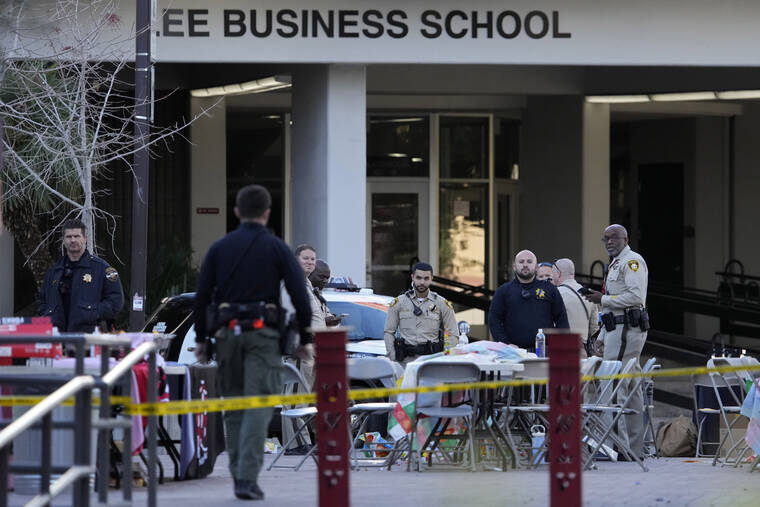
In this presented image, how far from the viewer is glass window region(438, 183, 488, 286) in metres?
23.5

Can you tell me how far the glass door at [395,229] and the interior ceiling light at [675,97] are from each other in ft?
11.1

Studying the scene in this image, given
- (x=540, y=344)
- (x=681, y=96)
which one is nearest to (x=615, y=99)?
(x=681, y=96)

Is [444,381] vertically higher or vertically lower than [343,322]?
lower

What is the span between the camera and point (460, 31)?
16.2m

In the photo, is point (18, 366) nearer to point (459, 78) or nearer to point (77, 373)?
point (77, 373)

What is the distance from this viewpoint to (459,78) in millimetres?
20891

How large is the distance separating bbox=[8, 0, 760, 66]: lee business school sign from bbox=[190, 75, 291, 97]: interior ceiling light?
2658 millimetres

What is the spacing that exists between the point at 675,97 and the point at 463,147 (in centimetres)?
397

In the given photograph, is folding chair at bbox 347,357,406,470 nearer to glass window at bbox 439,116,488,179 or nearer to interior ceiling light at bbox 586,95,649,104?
interior ceiling light at bbox 586,95,649,104

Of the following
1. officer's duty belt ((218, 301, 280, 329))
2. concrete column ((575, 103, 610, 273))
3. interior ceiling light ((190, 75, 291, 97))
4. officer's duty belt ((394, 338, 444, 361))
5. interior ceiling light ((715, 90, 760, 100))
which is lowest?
officer's duty belt ((394, 338, 444, 361))

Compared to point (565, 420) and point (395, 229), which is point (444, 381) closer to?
point (565, 420)

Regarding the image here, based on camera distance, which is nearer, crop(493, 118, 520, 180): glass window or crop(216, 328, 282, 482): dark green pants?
crop(216, 328, 282, 482): dark green pants

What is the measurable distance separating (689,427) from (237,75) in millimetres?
9789

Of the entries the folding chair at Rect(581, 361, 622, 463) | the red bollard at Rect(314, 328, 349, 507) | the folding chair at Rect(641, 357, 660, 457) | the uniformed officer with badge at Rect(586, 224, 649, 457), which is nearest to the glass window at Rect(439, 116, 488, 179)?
the folding chair at Rect(641, 357, 660, 457)
